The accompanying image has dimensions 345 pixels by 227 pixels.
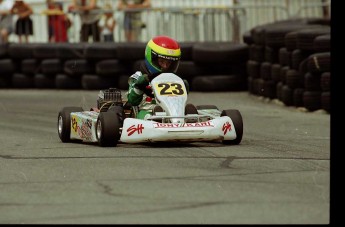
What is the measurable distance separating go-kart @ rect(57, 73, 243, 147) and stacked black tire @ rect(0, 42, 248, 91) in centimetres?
781

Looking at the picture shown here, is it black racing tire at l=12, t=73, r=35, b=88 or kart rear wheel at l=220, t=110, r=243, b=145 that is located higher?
kart rear wheel at l=220, t=110, r=243, b=145

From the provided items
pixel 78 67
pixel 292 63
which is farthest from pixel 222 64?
pixel 292 63

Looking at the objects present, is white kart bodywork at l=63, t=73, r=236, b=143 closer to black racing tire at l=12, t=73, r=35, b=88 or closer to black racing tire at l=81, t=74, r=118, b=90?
black racing tire at l=81, t=74, r=118, b=90

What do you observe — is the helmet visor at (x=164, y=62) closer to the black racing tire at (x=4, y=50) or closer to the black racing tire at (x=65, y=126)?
the black racing tire at (x=65, y=126)

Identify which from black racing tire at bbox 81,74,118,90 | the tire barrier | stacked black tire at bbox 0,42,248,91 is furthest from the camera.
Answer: black racing tire at bbox 81,74,118,90

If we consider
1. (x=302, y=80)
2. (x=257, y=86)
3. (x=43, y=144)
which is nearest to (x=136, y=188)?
(x=43, y=144)

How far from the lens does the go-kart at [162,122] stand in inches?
396

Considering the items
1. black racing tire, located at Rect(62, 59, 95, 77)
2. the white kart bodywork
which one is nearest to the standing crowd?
→ black racing tire, located at Rect(62, 59, 95, 77)

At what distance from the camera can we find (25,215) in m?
6.76

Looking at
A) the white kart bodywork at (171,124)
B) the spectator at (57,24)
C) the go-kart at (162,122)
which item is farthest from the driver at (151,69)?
the spectator at (57,24)

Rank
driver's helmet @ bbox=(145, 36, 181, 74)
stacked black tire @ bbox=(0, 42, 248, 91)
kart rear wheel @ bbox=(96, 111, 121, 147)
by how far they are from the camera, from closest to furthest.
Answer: kart rear wheel @ bbox=(96, 111, 121, 147) → driver's helmet @ bbox=(145, 36, 181, 74) → stacked black tire @ bbox=(0, 42, 248, 91)

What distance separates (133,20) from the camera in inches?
824

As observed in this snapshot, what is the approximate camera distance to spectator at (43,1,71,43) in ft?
72.1

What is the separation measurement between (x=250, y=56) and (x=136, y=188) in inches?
437
